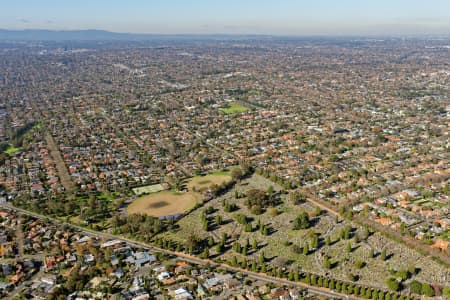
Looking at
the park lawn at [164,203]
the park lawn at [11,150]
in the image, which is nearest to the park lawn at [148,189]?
the park lawn at [164,203]

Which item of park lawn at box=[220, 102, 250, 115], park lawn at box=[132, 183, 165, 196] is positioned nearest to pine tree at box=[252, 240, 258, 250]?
park lawn at box=[132, 183, 165, 196]

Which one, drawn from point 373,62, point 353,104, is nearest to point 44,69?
point 353,104

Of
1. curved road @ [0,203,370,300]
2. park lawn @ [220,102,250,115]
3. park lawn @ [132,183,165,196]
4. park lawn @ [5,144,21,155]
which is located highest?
park lawn @ [220,102,250,115]

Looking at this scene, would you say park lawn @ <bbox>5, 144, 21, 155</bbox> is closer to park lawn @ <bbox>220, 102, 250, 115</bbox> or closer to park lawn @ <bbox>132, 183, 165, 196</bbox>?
park lawn @ <bbox>132, 183, 165, 196</bbox>

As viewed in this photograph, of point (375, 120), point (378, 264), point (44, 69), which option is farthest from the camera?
point (44, 69)

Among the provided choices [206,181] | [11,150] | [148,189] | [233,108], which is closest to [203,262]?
[148,189]

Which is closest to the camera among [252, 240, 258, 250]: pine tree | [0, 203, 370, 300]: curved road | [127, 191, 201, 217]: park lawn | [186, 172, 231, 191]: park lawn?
[0, 203, 370, 300]: curved road

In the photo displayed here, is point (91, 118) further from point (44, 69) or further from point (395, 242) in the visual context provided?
point (44, 69)
